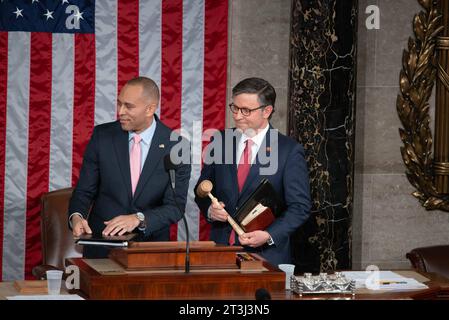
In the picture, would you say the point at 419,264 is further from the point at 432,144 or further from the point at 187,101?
the point at 187,101

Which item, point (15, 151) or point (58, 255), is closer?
point (58, 255)

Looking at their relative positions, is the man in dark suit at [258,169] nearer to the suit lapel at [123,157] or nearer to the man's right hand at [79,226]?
the suit lapel at [123,157]

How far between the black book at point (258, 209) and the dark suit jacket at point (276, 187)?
20 cm

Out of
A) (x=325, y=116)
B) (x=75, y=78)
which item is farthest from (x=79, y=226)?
(x=325, y=116)

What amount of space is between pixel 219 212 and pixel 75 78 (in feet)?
8.18

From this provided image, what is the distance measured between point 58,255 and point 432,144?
3.07 m

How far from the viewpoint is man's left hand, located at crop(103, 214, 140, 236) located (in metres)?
4.83

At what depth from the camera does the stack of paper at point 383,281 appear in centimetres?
478

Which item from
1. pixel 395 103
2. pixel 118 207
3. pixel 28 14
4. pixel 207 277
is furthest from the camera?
pixel 395 103

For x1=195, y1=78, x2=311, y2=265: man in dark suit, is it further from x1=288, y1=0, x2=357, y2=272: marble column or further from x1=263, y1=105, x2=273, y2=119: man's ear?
x1=288, y1=0, x2=357, y2=272: marble column

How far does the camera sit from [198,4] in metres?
7.11

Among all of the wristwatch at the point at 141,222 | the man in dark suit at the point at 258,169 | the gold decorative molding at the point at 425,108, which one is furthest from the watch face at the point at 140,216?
the gold decorative molding at the point at 425,108

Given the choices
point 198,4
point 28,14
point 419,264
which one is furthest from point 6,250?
point 419,264

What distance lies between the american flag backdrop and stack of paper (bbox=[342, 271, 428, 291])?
233 centimetres
